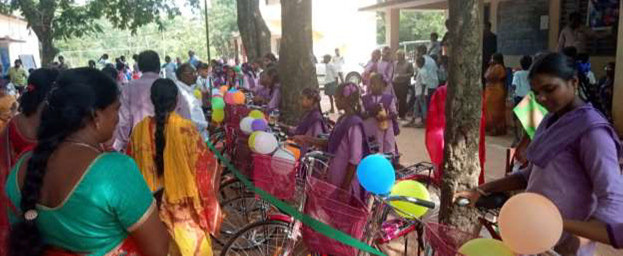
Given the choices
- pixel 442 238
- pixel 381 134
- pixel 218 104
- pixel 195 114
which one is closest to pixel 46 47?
pixel 218 104

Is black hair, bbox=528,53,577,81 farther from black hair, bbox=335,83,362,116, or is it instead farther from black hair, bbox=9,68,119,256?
black hair, bbox=335,83,362,116

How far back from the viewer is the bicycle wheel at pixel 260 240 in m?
3.43

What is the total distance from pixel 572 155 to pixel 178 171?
6.98 ft

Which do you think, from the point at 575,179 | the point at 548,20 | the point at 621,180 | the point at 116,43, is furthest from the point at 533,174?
the point at 116,43

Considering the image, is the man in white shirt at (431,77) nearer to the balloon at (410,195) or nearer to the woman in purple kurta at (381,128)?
the woman in purple kurta at (381,128)

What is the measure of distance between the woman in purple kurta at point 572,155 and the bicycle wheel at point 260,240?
5.68 ft

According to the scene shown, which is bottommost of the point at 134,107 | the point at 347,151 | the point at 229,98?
the point at 347,151

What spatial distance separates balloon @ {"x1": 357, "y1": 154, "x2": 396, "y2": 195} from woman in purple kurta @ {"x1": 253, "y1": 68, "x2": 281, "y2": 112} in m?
4.39

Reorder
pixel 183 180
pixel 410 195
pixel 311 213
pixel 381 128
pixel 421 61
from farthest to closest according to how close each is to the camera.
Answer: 1. pixel 421 61
2. pixel 381 128
3. pixel 183 180
4. pixel 410 195
5. pixel 311 213

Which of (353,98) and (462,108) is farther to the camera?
(353,98)

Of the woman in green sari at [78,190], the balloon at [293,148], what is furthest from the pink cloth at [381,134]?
the woman in green sari at [78,190]

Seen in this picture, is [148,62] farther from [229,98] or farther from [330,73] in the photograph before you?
[330,73]

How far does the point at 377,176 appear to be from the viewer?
275 centimetres

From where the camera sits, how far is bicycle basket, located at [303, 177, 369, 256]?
252 centimetres
